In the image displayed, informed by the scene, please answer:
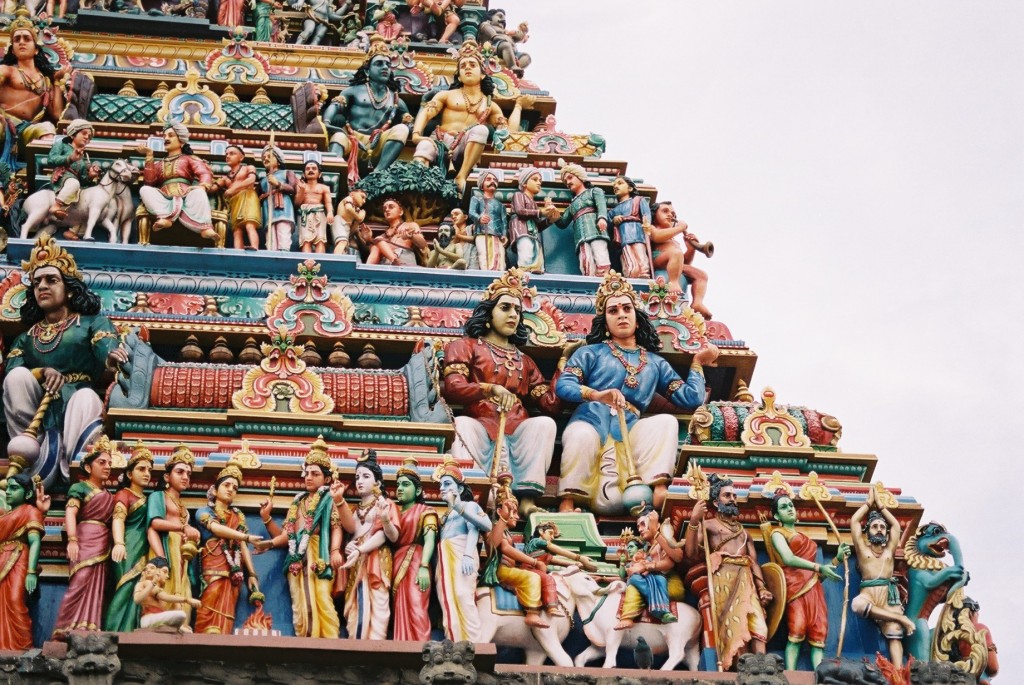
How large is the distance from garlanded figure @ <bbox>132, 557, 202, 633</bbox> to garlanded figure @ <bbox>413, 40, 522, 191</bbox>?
1013 cm

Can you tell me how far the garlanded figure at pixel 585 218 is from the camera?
88.0 feet

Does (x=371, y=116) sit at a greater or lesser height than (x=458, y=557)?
greater

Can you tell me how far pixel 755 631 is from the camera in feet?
64.9

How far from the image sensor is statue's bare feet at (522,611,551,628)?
1956 cm

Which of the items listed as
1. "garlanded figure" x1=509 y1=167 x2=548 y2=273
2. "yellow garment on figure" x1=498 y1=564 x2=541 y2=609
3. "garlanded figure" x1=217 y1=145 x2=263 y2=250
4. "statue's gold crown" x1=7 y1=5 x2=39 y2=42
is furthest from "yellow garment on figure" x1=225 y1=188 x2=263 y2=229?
"yellow garment on figure" x1=498 y1=564 x2=541 y2=609

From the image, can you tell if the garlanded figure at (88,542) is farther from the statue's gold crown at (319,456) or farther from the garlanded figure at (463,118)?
→ the garlanded figure at (463,118)

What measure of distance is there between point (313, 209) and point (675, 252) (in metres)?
4.47

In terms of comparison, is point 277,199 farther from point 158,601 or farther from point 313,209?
point 158,601

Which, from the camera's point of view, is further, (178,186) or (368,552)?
(178,186)

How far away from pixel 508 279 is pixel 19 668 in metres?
8.17

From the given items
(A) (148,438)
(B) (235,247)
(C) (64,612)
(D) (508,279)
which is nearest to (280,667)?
(C) (64,612)

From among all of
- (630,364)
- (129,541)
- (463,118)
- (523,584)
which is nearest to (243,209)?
(463,118)

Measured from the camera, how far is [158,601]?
1881cm

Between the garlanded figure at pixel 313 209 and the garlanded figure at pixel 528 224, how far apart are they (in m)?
2.30
